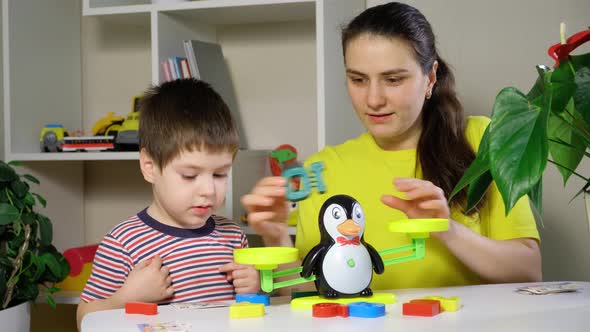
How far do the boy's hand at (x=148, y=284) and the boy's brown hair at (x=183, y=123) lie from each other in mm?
192

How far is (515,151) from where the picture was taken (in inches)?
34.2

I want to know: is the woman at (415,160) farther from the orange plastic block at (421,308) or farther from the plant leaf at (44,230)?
the plant leaf at (44,230)

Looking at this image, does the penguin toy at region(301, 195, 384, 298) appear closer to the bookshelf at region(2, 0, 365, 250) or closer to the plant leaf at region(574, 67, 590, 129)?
the plant leaf at region(574, 67, 590, 129)

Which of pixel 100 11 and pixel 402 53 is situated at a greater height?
pixel 100 11

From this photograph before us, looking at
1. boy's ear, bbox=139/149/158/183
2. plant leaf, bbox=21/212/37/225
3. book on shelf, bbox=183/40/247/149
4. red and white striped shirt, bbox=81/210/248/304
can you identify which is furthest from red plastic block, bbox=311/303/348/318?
book on shelf, bbox=183/40/247/149

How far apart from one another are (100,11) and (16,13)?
0.86ft

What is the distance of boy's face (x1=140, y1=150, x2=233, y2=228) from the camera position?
135 cm

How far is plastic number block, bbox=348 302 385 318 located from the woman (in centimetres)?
36

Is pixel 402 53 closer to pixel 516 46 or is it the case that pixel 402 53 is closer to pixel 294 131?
pixel 516 46

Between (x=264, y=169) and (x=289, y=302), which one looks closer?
(x=289, y=302)

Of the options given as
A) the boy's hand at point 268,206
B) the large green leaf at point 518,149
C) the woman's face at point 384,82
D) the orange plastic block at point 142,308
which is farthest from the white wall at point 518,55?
the orange plastic block at point 142,308

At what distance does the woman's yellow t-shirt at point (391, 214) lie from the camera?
1465 millimetres

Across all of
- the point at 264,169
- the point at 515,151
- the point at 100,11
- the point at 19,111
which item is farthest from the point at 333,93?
the point at 515,151

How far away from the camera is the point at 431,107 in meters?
1.59
